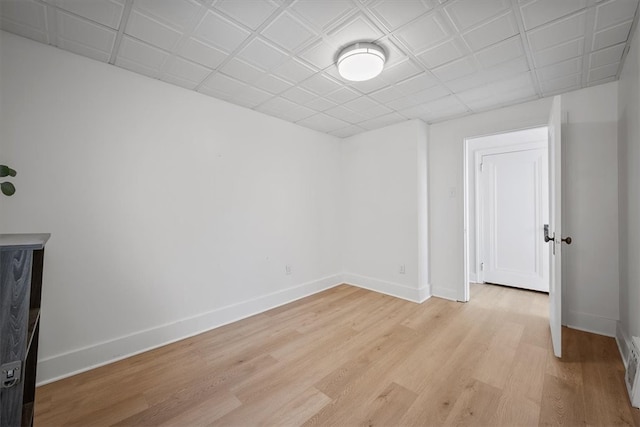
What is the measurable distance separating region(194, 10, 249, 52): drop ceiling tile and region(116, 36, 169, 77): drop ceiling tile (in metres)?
0.45

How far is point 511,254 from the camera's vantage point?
3990mm

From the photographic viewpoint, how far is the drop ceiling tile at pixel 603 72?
2154mm

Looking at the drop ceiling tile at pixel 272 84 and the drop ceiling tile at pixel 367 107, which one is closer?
the drop ceiling tile at pixel 272 84

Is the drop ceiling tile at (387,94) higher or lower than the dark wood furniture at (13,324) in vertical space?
higher

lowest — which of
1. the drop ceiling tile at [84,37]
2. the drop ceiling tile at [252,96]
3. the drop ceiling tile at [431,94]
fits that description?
the drop ceiling tile at [84,37]

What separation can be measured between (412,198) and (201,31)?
2.87 metres

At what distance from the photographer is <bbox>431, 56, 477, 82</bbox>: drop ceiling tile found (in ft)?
6.93

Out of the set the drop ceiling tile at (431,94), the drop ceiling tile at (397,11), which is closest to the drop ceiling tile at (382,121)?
the drop ceiling tile at (431,94)

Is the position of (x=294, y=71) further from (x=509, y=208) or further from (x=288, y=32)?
(x=509, y=208)

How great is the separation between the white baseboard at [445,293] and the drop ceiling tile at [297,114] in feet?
9.38

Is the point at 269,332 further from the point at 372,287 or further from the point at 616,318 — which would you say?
the point at 616,318

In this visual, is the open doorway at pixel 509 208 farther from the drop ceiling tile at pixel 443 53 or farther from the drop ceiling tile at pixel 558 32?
the drop ceiling tile at pixel 443 53

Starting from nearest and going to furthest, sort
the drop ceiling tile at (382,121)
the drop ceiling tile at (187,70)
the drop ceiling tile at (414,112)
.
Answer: the drop ceiling tile at (187,70), the drop ceiling tile at (414,112), the drop ceiling tile at (382,121)

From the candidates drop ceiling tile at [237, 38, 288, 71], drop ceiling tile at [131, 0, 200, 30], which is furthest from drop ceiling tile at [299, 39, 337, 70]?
drop ceiling tile at [131, 0, 200, 30]
